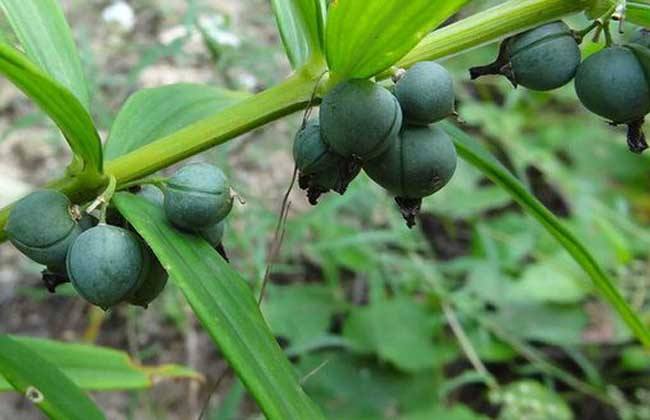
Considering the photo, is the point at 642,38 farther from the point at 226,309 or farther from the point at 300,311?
the point at 300,311

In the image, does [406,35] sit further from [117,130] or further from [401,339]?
[401,339]

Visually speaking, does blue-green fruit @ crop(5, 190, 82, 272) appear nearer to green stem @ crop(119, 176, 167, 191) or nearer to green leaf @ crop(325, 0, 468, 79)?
green stem @ crop(119, 176, 167, 191)

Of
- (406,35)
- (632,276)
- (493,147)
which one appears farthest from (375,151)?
(493,147)

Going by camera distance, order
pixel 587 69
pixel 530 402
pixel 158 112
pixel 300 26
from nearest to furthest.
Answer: pixel 587 69 → pixel 300 26 → pixel 158 112 → pixel 530 402

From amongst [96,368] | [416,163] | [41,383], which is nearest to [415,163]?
[416,163]

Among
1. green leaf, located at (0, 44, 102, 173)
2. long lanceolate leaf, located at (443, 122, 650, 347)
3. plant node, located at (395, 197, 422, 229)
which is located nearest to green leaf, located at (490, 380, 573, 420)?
long lanceolate leaf, located at (443, 122, 650, 347)

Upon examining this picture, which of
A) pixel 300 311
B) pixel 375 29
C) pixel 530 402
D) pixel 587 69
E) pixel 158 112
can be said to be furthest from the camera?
pixel 300 311
